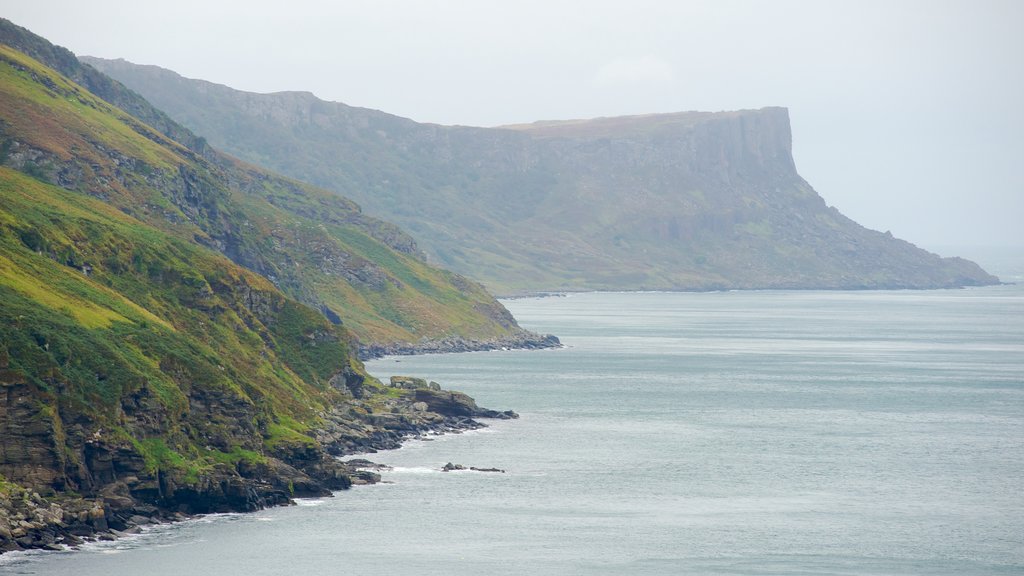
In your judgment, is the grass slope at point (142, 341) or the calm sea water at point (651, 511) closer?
the calm sea water at point (651, 511)

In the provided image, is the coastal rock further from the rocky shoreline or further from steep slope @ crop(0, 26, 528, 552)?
steep slope @ crop(0, 26, 528, 552)

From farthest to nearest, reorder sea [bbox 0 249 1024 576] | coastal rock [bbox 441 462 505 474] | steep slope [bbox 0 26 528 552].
A: 1. coastal rock [bbox 441 462 505 474]
2. steep slope [bbox 0 26 528 552]
3. sea [bbox 0 249 1024 576]

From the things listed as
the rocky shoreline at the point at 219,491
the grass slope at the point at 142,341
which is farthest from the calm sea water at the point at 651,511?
the grass slope at the point at 142,341

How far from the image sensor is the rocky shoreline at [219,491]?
9288 centimetres

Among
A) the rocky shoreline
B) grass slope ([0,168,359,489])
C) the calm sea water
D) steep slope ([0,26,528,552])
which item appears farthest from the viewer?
grass slope ([0,168,359,489])

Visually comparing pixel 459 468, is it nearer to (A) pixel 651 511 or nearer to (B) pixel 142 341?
(A) pixel 651 511

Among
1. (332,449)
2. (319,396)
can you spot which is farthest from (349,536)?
(319,396)

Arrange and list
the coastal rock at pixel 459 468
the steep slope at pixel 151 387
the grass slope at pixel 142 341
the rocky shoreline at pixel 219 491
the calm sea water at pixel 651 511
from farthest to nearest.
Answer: the coastal rock at pixel 459 468
the grass slope at pixel 142 341
the steep slope at pixel 151 387
the calm sea water at pixel 651 511
the rocky shoreline at pixel 219 491

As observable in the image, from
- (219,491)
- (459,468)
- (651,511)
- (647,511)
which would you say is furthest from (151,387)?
(651,511)

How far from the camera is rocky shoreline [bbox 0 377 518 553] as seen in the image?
9288 cm

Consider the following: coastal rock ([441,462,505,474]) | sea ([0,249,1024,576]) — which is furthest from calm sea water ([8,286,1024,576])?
coastal rock ([441,462,505,474])

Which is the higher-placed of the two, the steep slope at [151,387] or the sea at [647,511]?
the steep slope at [151,387]

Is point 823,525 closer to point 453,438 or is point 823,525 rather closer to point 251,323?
point 453,438

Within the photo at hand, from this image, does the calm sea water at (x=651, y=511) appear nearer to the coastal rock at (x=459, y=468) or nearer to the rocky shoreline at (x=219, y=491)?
the coastal rock at (x=459, y=468)
